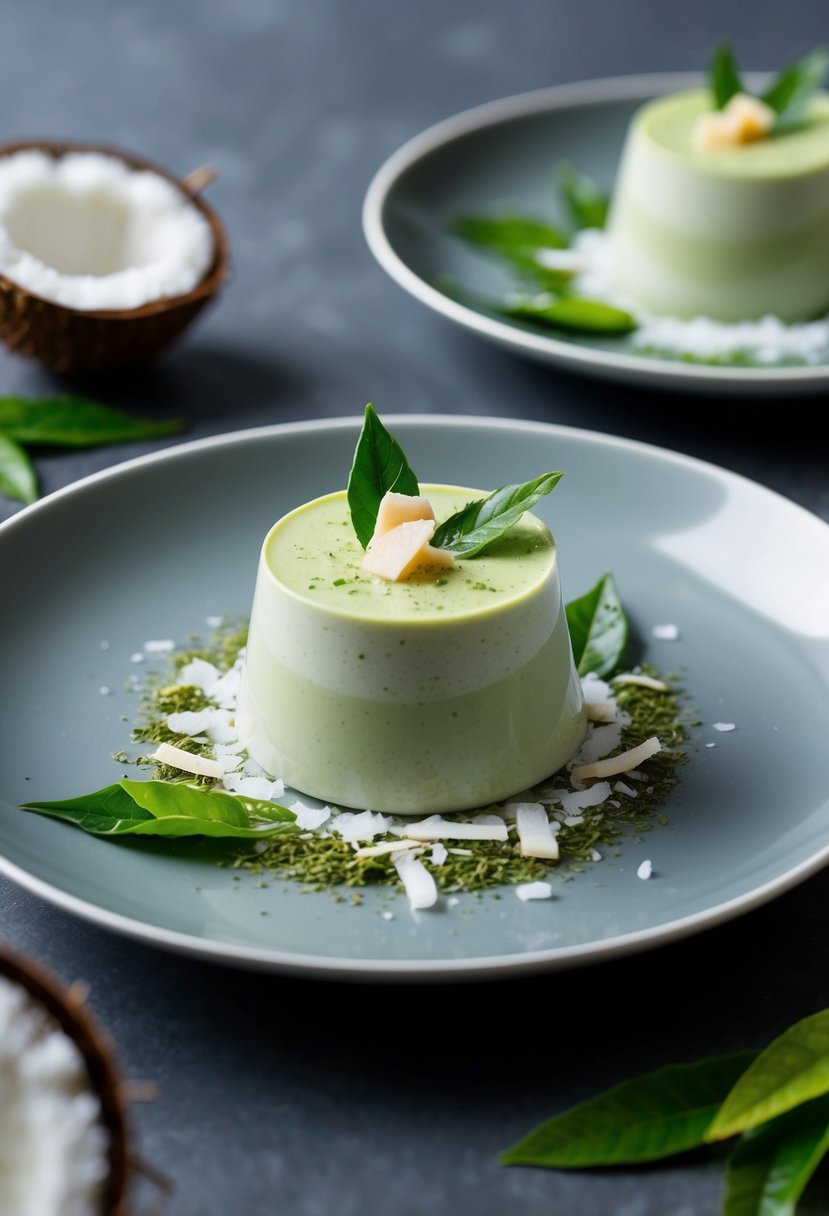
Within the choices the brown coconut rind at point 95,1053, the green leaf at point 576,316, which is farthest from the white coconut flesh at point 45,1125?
the green leaf at point 576,316

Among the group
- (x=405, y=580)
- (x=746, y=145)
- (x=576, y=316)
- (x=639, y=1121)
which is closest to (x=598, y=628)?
(x=405, y=580)

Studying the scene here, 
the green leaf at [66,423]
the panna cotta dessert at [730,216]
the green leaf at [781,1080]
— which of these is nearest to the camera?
the green leaf at [781,1080]

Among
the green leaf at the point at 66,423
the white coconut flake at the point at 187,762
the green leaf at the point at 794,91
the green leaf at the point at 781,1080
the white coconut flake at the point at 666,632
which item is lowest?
the green leaf at the point at 66,423

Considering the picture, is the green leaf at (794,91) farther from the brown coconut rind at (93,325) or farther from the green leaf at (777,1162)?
the green leaf at (777,1162)

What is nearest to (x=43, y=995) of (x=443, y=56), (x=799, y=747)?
(x=799, y=747)

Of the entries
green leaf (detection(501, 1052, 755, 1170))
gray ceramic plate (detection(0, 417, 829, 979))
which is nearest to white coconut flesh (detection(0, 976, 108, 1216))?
gray ceramic plate (detection(0, 417, 829, 979))

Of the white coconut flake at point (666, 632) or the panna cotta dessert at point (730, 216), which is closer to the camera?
the white coconut flake at point (666, 632)

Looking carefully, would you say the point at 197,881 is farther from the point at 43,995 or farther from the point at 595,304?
the point at 595,304
